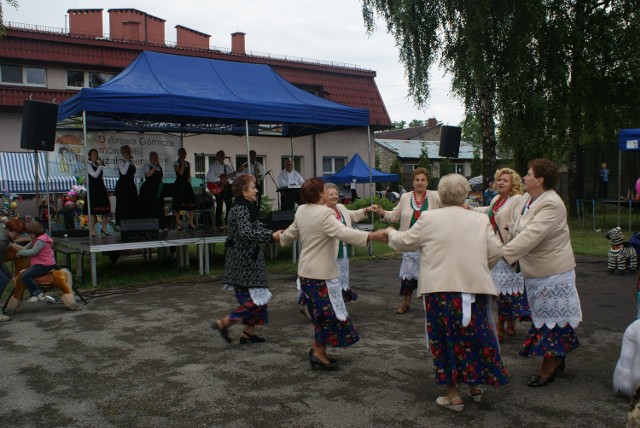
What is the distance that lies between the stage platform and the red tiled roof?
41.3 feet

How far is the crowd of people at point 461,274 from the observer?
3.89 metres

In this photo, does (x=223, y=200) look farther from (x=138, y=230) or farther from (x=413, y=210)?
(x=413, y=210)

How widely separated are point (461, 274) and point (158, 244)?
24.0 ft

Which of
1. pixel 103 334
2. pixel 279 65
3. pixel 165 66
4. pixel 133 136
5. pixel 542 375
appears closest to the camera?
pixel 542 375

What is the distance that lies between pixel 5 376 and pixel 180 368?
1463 millimetres

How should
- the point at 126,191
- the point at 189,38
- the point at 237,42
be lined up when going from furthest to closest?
the point at 237,42 → the point at 189,38 → the point at 126,191

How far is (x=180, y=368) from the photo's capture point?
5.12 meters

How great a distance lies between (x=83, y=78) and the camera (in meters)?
22.7

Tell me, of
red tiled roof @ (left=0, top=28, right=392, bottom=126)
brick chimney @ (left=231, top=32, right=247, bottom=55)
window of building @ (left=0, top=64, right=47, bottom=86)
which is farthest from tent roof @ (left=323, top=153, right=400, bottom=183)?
window of building @ (left=0, top=64, right=47, bottom=86)

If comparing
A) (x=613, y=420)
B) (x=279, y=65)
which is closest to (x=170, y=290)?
(x=613, y=420)

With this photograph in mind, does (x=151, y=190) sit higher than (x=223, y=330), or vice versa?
(x=151, y=190)

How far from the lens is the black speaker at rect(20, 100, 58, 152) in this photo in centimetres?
1059

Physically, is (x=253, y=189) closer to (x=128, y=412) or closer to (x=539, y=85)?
(x=128, y=412)

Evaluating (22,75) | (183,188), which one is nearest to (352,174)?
(183,188)
